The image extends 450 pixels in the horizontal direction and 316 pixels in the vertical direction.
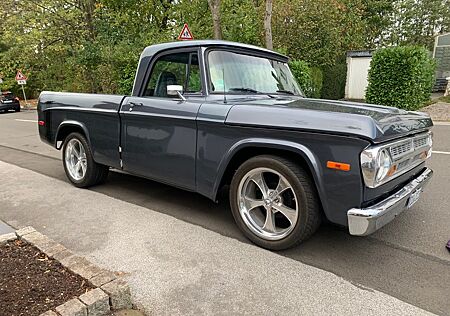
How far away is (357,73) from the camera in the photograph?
17.7 meters

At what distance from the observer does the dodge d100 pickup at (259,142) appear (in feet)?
8.79

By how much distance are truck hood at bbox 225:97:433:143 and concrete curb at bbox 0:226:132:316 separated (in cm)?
167

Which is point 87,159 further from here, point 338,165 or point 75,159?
point 338,165

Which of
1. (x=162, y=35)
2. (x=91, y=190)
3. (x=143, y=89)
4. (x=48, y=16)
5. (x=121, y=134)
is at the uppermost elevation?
(x=48, y=16)

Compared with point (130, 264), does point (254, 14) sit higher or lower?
higher

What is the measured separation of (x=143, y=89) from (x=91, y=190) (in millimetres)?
1803

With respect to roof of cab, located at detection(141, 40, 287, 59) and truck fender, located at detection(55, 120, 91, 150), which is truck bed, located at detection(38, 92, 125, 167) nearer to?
truck fender, located at detection(55, 120, 91, 150)

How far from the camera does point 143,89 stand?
167 inches

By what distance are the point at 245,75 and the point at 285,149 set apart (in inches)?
50.5

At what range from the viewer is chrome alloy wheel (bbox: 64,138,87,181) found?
5105 millimetres

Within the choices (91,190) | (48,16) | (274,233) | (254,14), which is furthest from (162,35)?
(274,233)

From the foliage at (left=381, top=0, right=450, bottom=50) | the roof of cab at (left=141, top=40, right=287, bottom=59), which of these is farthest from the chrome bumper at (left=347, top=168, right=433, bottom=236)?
the foliage at (left=381, top=0, right=450, bottom=50)

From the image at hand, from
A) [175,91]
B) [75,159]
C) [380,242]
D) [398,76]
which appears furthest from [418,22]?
[175,91]

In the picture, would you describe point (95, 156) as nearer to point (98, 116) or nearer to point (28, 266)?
point (98, 116)
